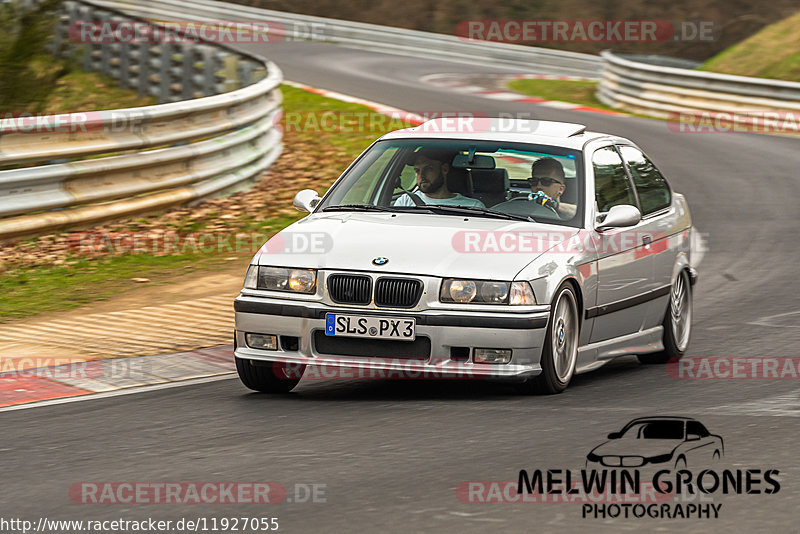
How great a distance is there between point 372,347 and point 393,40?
109 feet

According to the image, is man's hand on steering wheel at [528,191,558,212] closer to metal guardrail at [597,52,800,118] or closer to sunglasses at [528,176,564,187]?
sunglasses at [528,176,564,187]

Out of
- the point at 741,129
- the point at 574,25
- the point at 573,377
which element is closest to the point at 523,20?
the point at 574,25

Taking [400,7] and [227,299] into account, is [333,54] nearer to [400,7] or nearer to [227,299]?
[400,7]

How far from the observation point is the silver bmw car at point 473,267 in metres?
7.02

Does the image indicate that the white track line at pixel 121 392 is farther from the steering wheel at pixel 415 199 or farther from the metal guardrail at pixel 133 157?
the metal guardrail at pixel 133 157

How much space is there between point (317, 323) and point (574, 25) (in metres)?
51.8

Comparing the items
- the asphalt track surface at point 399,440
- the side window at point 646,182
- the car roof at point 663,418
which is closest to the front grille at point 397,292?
the asphalt track surface at point 399,440

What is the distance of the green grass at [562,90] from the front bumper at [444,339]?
23.3 meters

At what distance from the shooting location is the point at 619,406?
23.4 feet

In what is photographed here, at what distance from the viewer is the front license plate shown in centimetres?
700

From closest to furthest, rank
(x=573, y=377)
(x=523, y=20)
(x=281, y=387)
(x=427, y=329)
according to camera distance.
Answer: (x=427, y=329)
(x=281, y=387)
(x=573, y=377)
(x=523, y=20)

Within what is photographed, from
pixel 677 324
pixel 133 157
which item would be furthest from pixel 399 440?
pixel 133 157

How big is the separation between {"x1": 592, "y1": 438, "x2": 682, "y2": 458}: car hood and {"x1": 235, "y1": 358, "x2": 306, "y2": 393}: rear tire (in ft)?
7.01

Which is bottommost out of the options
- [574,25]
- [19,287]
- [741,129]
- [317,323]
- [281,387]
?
[574,25]
